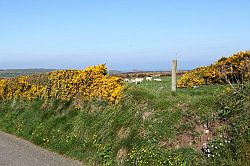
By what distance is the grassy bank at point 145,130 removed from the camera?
9.73 m

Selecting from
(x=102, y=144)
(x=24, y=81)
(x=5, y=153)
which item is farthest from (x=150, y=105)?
(x=24, y=81)

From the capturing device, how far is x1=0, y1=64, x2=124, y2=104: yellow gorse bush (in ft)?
48.9

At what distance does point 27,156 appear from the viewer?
12.9 m

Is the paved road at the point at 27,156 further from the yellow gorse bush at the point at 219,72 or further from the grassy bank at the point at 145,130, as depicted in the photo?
the yellow gorse bush at the point at 219,72

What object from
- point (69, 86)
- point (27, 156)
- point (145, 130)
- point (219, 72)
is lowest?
point (27, 156)

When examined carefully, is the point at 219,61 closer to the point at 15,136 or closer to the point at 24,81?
the point at 15,136

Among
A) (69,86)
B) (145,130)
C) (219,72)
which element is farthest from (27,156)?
(219,72)

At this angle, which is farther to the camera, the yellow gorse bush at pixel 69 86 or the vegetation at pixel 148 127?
the yellow gorse bush at pixel 69 86

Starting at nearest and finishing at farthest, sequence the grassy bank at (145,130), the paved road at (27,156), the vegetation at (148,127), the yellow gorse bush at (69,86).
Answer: the vegetation at (148,127)
the grassy bank at (145,130)
the paved road at (27,156)
the yellow gorse bush at (69,86)

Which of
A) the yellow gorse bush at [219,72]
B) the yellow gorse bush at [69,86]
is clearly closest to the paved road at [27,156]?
the yellow gorse bush at [69,86]

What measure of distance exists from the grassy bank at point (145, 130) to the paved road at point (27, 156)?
469mm

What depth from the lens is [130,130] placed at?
1177 cm

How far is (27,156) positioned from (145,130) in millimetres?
4498

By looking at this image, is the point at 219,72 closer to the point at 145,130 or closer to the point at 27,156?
the point at 145,130
